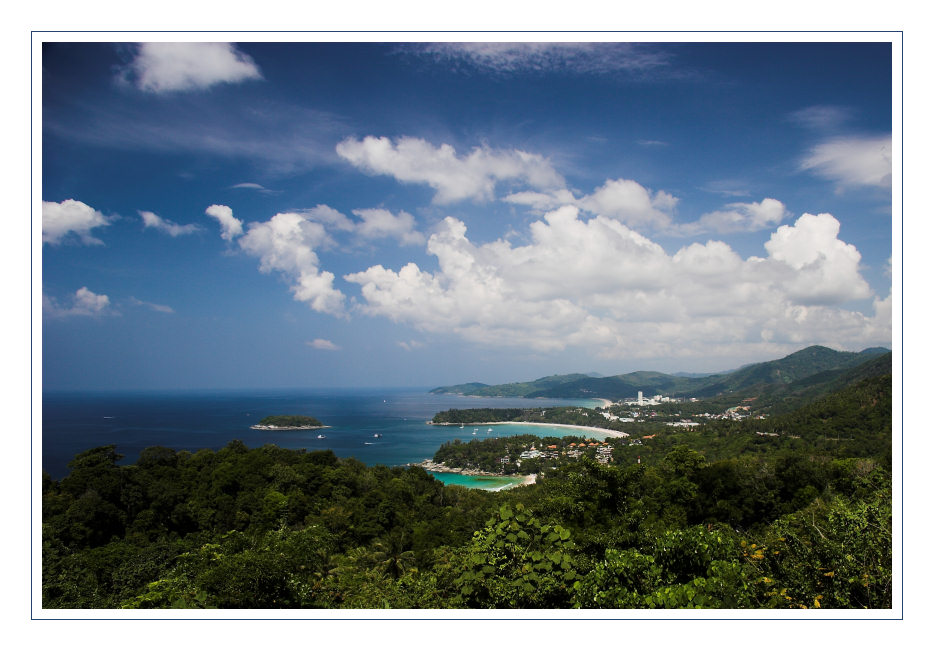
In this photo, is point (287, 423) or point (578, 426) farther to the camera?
point (578, 426)

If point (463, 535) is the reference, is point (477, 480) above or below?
below

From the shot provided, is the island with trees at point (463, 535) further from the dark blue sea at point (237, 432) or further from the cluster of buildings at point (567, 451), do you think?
the cluster of buildings at point (567, 451)

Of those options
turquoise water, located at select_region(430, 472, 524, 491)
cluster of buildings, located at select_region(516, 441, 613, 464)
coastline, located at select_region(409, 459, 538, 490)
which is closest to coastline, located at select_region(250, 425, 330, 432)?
coastline, located at select_region(409, 459, 538, 490)

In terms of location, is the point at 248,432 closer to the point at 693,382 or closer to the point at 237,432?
the point at 237,432

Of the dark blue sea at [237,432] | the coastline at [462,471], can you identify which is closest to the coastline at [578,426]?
the dark blue sea at [237,432]

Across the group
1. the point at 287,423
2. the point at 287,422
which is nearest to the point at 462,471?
the point at 287,423
